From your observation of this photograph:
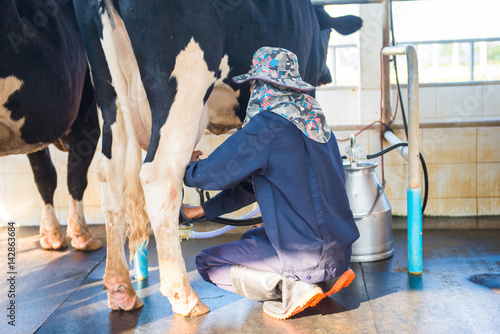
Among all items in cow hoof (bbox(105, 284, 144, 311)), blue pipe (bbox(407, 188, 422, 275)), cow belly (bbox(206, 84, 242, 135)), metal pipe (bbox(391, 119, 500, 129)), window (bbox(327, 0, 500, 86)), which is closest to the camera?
cow hoof (bbox(105, 284, 144, 311))

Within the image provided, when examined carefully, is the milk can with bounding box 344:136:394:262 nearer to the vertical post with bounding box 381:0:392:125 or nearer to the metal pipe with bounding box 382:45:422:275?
the metal pipe with bounding box 382:45:422:275

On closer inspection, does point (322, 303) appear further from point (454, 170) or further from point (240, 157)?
point (454, 170)

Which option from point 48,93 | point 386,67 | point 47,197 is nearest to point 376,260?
point 386,67

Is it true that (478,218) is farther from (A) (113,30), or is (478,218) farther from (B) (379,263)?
(A) (113,30)

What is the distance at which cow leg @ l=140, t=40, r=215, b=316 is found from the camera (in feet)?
7.14

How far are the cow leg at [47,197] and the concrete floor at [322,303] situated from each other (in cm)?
30

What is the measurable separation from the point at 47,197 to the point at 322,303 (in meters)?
2.14

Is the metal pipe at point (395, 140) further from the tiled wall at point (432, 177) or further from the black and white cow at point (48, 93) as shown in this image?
the black and white cow at point (48, 93)

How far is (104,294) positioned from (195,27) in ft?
4.42

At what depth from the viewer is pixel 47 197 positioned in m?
3.64

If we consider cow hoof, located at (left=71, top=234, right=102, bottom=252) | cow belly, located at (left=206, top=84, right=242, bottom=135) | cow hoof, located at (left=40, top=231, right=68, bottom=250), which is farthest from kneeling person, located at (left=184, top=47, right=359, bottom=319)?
cow hoof, located at (left=40, top=231, right=68, bottom=250)

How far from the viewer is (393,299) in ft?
7.79

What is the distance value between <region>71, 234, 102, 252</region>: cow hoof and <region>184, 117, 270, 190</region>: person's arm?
1.67 m

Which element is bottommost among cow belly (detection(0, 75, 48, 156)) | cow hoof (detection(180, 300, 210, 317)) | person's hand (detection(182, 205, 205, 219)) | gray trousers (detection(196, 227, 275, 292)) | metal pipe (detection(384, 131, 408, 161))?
cow hoof (detection(180, 300, 210, 317))
